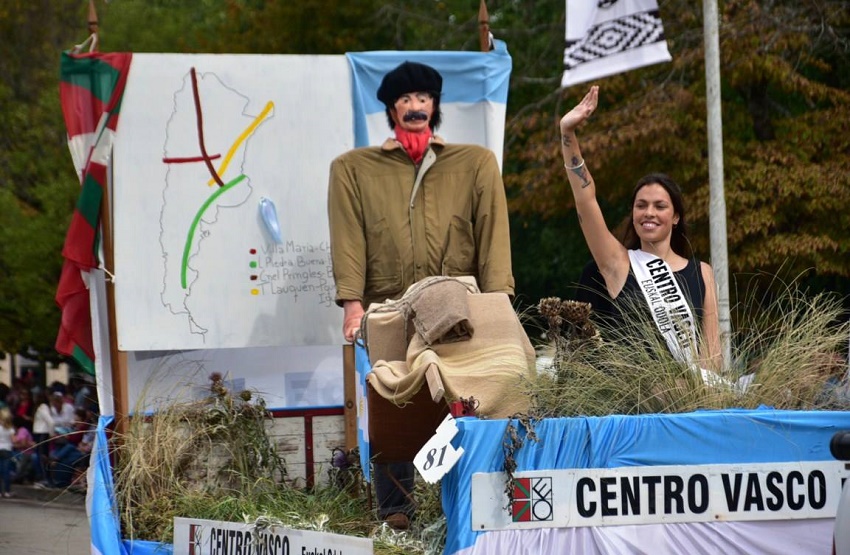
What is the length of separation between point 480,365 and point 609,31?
6.49 metres

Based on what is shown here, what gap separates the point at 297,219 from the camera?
8.08 meters

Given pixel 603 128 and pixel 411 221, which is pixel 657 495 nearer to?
pixel 411 221

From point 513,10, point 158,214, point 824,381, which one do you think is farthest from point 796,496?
point 513,10

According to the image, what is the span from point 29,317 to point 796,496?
1803cm

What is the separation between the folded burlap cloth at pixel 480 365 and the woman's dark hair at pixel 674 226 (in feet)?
2.47

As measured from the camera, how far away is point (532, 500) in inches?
176

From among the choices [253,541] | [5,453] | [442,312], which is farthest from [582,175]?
[5,453]

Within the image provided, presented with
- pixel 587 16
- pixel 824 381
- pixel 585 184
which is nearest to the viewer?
pixel 824 381

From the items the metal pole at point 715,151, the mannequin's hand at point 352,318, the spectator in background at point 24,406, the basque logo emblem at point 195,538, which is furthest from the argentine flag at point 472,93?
the spectator in background at point 24,406

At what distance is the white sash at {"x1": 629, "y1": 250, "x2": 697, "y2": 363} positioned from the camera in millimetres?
5012

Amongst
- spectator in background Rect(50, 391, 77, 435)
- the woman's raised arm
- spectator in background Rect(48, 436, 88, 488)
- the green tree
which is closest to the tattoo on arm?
the woman's raised arm

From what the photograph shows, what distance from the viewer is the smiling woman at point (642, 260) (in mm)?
5562

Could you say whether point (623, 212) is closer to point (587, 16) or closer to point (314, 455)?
point (587, 16)

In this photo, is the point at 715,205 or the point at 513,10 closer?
the point at 715,205
